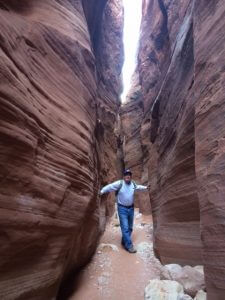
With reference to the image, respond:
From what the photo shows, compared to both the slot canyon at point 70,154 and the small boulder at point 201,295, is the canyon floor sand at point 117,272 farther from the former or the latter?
the small boulder at point 201,295

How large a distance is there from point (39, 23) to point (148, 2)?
12.8 m

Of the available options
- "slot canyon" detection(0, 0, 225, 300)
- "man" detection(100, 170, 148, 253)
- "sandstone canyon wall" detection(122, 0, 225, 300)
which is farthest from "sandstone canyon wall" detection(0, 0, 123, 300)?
"sandstone canyon wall" detection(122, 0, 225, 300)

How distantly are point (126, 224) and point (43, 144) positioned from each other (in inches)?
177

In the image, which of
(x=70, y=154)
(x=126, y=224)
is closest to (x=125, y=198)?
(x=126, y=224)

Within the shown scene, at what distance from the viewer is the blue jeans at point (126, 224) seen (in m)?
7.47

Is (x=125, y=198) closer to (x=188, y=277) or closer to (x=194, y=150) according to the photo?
(x=194, y=150)

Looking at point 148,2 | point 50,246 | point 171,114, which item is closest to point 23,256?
point 50,246

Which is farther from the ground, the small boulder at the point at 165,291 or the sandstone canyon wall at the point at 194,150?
the sandstone canyon wall at the point at 194,150

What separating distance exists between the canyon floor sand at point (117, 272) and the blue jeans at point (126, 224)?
0.22 m

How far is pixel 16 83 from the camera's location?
340 cm

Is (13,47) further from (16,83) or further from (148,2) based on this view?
(148,2)

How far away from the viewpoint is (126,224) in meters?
7.77

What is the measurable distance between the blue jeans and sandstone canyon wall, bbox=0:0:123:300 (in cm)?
128

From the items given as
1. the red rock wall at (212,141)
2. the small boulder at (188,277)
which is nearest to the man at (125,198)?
the small boulder at (188,277)
